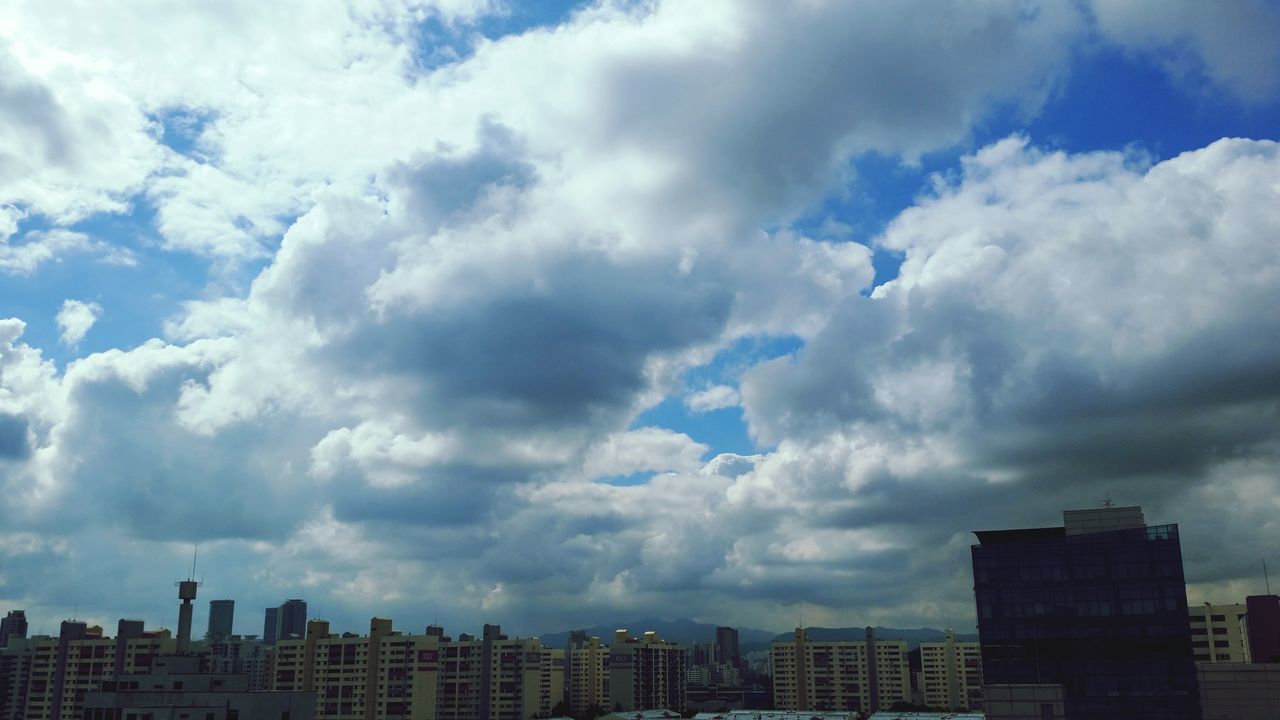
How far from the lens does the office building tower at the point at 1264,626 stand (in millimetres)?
169125

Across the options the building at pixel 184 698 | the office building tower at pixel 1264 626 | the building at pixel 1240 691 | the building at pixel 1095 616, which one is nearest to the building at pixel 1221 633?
the office building tower at pixel 1264 626

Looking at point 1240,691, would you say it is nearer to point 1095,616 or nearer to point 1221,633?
point 1095,616

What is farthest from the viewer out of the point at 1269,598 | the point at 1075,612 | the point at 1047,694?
the point at 1269,598

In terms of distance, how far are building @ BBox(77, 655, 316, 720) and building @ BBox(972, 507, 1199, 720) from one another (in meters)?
102

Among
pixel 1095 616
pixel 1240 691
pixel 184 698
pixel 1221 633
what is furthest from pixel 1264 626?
pixel 184 698

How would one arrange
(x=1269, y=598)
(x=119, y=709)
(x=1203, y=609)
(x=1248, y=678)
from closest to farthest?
(x=1248, y=678) < (x=119, y=709) < (x=1269, y=598) < (x=1203, y=609)

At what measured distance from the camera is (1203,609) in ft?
654

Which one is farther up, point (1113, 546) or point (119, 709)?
point (1113, 546)

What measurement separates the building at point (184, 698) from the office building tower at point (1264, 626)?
15867cm

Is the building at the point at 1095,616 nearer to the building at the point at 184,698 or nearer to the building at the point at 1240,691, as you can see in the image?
the building at the point at 1240,691

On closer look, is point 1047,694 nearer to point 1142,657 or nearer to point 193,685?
point 1142,657

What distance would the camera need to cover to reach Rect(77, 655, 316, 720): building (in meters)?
142

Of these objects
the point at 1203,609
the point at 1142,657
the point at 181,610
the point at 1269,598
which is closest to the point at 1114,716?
the point at 1142,657

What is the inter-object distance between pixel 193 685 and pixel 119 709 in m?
9.99
